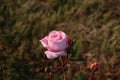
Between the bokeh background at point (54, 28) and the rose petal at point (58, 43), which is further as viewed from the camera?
the bokeh background at point (54, 28)

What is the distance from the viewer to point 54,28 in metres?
2.64

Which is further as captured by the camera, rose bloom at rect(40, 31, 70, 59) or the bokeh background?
the bokeh background

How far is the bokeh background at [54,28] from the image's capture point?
232 cm

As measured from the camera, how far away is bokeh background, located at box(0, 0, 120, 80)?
7.62 feet

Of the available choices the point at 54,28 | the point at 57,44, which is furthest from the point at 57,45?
the point at 54,28

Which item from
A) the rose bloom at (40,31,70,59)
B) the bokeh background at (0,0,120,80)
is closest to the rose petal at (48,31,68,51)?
the rose bloom at (40,31,70,59)

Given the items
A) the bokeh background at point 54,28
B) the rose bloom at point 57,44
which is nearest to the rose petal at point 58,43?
the rose bloom at point 57,44

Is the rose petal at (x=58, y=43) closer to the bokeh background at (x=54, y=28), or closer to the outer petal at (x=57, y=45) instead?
the outer petal at (x=57, y=45)

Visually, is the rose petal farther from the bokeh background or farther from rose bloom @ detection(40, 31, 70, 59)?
the bokeh background

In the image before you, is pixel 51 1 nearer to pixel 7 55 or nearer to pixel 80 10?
pixel 80 10

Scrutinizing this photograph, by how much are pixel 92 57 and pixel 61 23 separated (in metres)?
0.46

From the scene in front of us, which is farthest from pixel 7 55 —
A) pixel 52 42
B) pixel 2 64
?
pixel 52 42

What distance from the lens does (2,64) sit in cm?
238

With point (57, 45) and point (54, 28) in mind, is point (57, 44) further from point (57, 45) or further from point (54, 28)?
point (54, 28)
